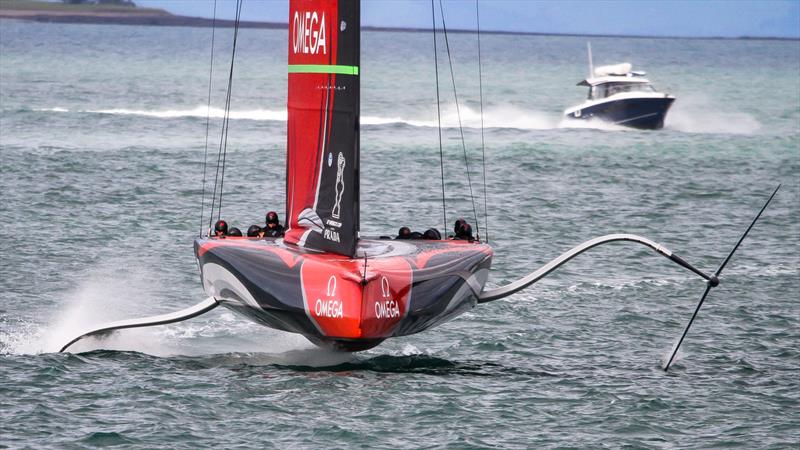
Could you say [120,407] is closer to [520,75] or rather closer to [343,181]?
[343,181]

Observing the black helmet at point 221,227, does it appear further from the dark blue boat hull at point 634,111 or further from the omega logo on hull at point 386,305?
the dark blue boat hull at point 634,111

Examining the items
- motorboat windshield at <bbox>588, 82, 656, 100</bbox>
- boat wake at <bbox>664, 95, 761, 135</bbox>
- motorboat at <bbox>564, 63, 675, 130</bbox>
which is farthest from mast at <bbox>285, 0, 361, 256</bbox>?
boat wake at <bbox>664, 95, 761, 135</bbox>

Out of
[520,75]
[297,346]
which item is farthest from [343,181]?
[520,75]

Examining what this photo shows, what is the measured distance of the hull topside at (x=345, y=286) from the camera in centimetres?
1639

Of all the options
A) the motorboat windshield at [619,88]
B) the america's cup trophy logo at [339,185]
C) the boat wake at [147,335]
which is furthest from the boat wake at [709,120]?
the america's cup trophy logo at [339,185]

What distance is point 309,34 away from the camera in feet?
58.4

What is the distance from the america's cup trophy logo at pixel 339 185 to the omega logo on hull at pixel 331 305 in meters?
1.28

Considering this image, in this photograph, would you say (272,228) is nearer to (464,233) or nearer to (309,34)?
(464,233)

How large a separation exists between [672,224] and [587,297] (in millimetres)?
9544

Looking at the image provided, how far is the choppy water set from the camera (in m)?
15.9

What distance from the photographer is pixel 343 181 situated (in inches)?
690

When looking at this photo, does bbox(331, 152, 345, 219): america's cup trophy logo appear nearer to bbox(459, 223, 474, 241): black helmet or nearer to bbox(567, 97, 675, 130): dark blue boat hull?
bbox(459, 223, 474, 241): black helmet

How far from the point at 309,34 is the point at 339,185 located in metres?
1.92

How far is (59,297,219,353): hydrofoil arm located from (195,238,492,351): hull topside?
0.70 ft
